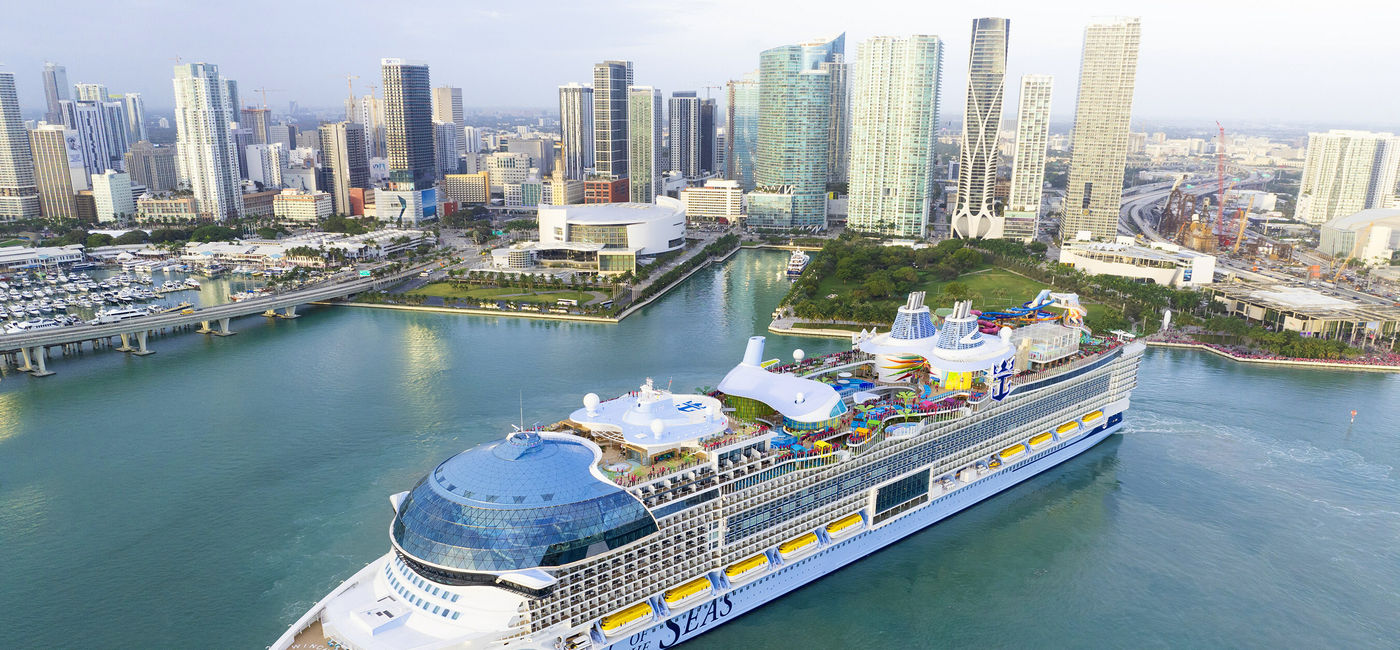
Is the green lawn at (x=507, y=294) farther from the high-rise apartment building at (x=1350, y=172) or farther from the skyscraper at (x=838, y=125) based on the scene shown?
the high-rise apartment building at (x=1350, y=172)

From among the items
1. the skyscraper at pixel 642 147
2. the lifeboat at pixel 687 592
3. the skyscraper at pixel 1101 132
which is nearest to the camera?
the lifeboat at pixel 687 592

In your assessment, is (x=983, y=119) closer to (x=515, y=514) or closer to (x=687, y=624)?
(x=687, y=624)

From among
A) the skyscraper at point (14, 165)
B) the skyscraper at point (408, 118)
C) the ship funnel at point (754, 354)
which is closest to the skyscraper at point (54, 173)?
the skyscraper at point (14, 165)

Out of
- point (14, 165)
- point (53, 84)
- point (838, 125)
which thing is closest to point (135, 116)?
point (53, 84)

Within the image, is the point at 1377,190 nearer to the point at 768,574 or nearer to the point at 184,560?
the point at 768,574

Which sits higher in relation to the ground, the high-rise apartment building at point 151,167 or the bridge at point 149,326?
the high-rise apartment building at point 151,167
